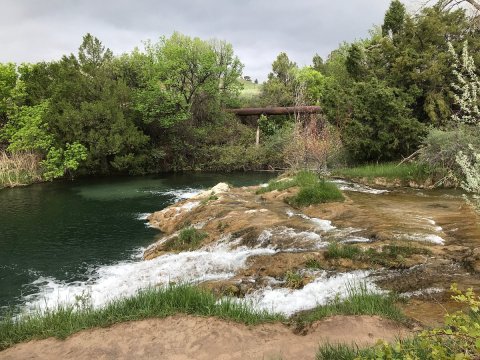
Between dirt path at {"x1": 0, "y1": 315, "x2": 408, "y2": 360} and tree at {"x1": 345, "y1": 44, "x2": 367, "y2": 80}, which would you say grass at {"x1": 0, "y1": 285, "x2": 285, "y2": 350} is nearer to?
dirt path at {"x1": 0, "y1": 315, "x2": 408, "y2": 360}

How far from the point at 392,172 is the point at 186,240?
11300mm

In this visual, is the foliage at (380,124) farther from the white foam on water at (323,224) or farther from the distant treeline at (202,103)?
the white foam on water at (323,224)

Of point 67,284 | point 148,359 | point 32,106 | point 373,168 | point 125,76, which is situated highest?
point 125,76

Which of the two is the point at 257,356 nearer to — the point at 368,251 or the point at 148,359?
the point at 148,359

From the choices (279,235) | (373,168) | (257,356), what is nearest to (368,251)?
(279,235)

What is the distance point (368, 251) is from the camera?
28.2ft

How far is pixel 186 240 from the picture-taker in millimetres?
12484

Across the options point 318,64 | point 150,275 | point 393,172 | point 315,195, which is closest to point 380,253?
point 150,275

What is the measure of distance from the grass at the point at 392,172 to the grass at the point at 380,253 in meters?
10.4

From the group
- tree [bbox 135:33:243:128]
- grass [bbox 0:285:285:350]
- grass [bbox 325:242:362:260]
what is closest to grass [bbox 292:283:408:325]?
grass [bbox 0:285:285:350]

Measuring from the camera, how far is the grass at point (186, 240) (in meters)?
12.2

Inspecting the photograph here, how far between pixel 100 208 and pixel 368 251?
15.0 m

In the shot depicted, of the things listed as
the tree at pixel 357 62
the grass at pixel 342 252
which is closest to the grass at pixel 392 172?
the tree at pixel 357 62

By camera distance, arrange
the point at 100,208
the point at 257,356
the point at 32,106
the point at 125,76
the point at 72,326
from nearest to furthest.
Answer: the point at 257,356, the point at 72,326, the point at 100,208, the point at 32,106, the point at 125,76
